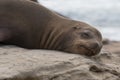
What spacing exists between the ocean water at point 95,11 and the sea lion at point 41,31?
677 cm

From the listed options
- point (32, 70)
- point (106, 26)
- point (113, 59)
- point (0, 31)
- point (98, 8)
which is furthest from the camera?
point (98, 8)

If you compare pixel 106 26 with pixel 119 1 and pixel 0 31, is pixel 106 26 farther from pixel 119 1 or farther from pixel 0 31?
pixel 0 31

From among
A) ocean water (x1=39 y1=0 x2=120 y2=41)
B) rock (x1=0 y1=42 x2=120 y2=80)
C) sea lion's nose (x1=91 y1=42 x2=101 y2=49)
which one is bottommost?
rock (x1=0 y1=42 x2=120 y2=80)

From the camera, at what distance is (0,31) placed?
5914mm

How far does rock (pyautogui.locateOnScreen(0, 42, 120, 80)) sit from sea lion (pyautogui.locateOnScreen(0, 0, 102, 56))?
241 mm

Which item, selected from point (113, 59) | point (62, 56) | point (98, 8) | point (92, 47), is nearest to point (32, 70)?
point (62, 56)

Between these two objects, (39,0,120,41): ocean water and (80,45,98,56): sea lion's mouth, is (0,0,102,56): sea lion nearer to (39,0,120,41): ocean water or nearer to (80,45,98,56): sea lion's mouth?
(80,45,98,56): sea lion's mouth

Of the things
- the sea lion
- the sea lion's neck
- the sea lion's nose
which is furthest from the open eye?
the sea lion's neck

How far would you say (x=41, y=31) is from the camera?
616 cm

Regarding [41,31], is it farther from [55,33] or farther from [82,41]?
[82,41]

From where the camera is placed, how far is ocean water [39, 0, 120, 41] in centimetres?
1454

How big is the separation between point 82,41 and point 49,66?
107cm

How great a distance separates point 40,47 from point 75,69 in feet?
3.87

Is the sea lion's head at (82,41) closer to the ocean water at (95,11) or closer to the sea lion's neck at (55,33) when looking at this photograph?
the sea lion's neck at (55,33)
